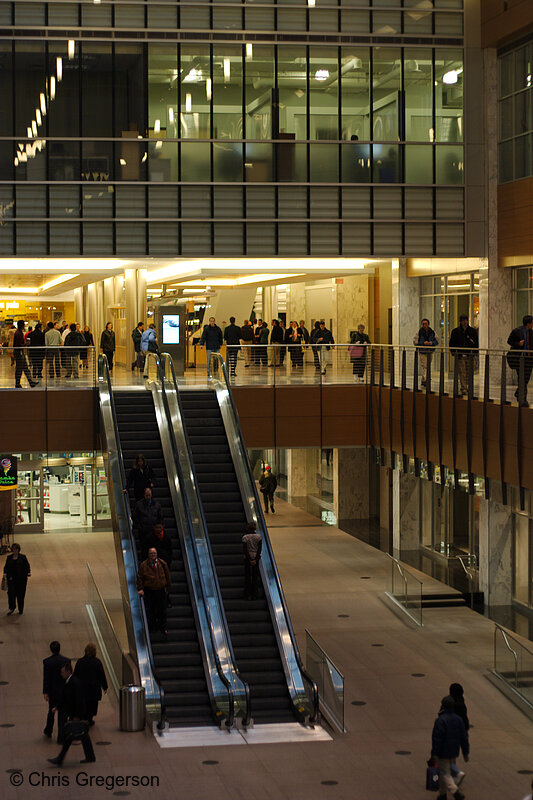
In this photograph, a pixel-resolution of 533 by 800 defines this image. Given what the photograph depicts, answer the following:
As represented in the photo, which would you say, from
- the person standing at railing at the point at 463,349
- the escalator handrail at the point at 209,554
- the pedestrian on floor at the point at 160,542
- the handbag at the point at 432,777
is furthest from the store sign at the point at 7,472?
the handbag at the point at 432,777

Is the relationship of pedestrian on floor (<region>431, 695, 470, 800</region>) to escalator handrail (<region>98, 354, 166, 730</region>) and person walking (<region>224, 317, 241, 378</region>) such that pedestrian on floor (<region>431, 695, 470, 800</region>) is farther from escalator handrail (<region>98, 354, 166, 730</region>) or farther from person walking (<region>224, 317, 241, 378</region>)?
person walking (<region>224, 317, 241, 378</region>)

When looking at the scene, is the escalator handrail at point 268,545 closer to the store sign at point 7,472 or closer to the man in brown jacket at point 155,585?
the man in brown jacket at point 155,585

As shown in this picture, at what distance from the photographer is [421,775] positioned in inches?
611

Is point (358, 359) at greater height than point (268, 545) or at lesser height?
greater

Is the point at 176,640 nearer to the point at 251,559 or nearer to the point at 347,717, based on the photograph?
the point at 251,559

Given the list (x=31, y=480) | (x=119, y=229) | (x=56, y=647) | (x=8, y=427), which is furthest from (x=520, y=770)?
(x=31, y=480)

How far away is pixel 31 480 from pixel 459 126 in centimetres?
1703

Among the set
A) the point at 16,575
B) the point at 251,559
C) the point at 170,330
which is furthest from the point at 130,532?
the point at 170,330

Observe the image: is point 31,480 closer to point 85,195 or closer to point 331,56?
point 85,195

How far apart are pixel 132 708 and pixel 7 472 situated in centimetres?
1427

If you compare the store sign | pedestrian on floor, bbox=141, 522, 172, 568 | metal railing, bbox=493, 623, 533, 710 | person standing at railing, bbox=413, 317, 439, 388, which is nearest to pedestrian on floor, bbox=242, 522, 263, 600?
pedestrian on floor, bbox=141, 522, 172, 568

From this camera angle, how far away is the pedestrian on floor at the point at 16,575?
24.2 metres

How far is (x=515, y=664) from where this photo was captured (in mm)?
19109

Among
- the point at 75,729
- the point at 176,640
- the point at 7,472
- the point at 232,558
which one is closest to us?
the point at 75,729
